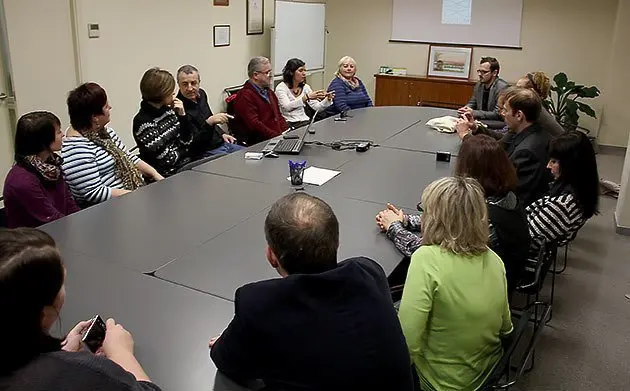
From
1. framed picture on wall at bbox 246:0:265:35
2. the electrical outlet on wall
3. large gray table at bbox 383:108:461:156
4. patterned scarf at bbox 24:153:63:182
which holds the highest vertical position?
framed picture on wall at bbox 246:0:265:35

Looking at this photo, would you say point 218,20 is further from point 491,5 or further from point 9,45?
point 491,5

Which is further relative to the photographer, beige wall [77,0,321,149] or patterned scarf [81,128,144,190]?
beige wall [77,0,321,149]

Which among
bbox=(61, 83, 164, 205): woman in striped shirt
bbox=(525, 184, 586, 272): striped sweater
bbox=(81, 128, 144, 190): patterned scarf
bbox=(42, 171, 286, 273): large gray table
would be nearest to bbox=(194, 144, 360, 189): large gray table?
bbox=(42, 171, 286, 273): large gray table

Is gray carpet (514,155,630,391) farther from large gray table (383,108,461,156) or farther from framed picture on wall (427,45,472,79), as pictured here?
framed picture on wall (427,45,472,79)

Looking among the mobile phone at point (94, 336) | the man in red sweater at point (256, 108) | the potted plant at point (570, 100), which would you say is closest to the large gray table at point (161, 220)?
the mobile phone at point (94, 336)

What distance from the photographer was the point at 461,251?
5.71 feet

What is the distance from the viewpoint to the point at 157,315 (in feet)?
5.52

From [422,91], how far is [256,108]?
3.66 meters

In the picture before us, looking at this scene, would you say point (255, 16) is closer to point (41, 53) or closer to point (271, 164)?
point (41, 53)

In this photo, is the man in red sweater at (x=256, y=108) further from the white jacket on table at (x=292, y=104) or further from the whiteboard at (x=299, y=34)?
the whiteboard at (x=299, y=34)

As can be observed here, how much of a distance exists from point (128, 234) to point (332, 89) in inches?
143

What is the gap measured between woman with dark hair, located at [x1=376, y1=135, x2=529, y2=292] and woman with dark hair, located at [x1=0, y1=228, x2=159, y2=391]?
1368 millimetres

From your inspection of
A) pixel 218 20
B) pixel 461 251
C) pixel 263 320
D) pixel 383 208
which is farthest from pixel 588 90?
pixel 263 320

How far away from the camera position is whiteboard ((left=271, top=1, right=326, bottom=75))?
6.72 metres
